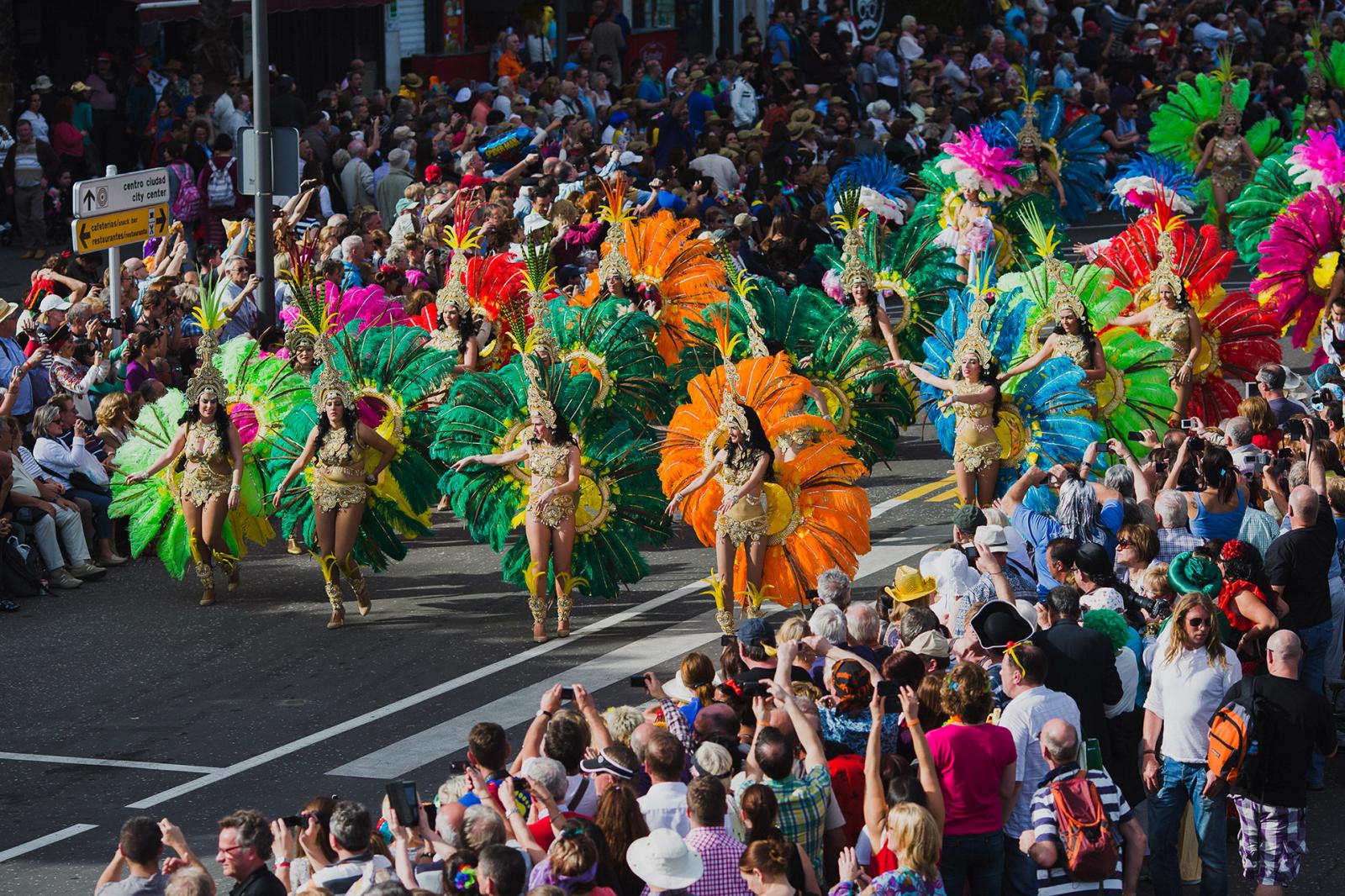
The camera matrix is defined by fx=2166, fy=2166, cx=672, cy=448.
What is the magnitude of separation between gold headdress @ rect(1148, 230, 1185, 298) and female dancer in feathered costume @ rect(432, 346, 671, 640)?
4836 millimetres

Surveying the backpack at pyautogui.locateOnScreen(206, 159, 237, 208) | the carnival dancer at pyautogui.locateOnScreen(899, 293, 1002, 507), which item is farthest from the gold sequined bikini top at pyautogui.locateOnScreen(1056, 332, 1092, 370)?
the backpack at pyautogui.locateOnScreen(206, 159, 237, 208)

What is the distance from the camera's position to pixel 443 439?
44.0 ft

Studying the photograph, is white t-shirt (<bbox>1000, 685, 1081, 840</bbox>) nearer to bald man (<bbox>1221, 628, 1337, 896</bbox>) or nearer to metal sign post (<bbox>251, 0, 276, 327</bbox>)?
bald man (<bbox>1221, 628, 1337, 896</bbox>)

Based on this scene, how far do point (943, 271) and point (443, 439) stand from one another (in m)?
4.91

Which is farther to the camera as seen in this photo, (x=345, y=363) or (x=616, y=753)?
(x=345, y=363)

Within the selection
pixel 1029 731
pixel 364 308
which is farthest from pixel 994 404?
pixel 1029 731

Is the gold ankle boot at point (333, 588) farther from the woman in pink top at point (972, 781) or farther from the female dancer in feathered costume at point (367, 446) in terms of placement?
the woman in pink top at point (972, 781)

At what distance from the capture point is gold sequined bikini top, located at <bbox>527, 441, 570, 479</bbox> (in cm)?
1286

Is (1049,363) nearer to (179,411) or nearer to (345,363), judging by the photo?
(345,363)

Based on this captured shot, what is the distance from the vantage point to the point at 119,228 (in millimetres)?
16969

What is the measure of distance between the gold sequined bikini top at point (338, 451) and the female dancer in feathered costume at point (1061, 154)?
10.2 meters

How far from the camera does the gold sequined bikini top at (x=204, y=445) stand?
13891 mm

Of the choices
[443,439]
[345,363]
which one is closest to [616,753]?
[443,439]

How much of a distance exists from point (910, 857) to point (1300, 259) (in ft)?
38.2
